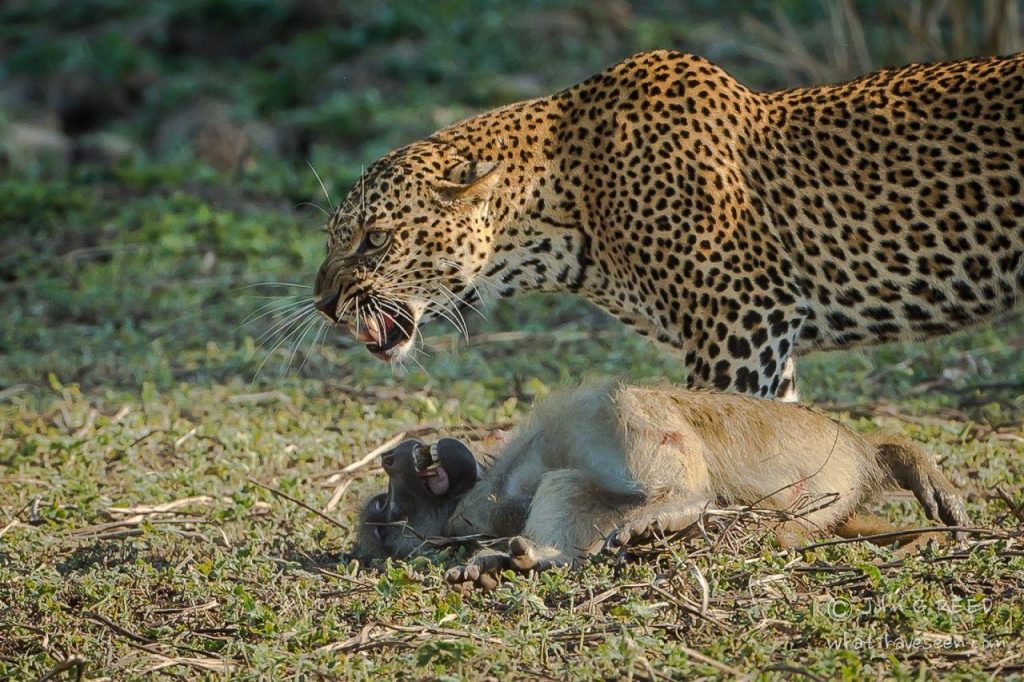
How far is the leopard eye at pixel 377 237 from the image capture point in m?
Answer: 6.63

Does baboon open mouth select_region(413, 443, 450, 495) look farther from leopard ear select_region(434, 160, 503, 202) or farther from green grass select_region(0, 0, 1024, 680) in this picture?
leopard ear select_region(434, 160, 503, 202)

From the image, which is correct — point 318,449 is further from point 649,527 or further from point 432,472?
point 649,527

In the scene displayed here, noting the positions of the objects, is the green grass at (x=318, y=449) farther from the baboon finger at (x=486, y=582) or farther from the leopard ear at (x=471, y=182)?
the leopard ear at (x=471, y=182)

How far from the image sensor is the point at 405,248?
6637 mm

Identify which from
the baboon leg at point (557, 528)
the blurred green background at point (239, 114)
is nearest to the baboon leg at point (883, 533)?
the baboon leg at point (557, 528)

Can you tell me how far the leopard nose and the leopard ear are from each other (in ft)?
2.05

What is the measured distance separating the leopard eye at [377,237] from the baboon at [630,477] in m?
1.06

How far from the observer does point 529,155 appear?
6.76 meters

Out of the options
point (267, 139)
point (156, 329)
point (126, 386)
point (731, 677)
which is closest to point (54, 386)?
point (126, 386)

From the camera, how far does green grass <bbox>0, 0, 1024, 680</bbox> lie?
4684mm

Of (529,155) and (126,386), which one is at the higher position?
(529,155)

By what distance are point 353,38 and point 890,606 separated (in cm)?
1240

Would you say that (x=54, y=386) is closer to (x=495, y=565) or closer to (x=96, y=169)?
(x=495, y=565)

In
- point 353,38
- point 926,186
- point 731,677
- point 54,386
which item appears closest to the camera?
point 731,677
